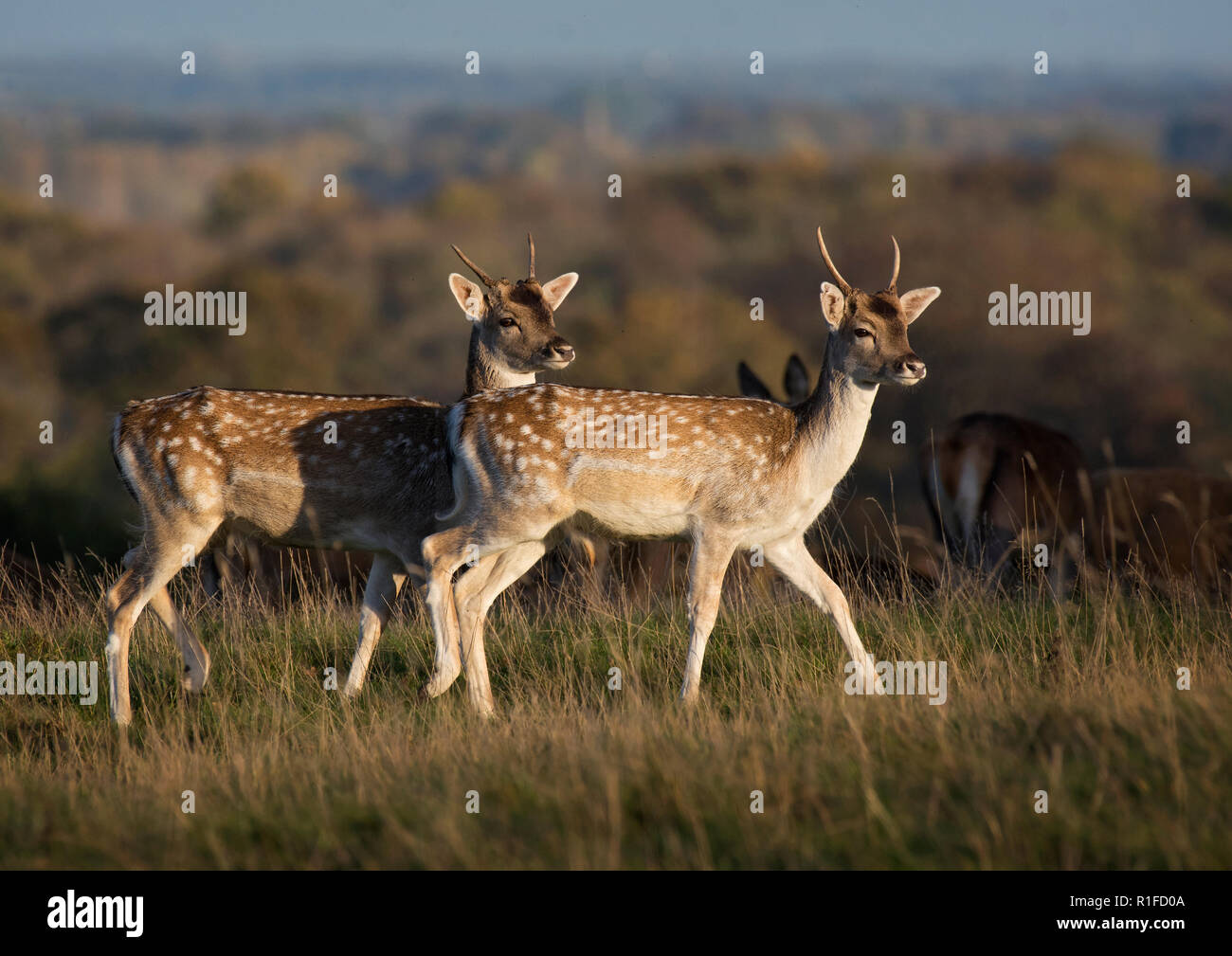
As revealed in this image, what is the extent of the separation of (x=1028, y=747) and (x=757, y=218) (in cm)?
4874

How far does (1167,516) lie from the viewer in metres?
11.2

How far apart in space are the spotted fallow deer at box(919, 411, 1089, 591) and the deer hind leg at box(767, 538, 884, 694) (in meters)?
3.54

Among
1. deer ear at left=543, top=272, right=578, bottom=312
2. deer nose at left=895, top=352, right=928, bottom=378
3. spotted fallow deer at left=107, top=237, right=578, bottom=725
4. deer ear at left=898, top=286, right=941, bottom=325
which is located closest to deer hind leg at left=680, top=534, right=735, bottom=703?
deer nose at left=895, top=352, right=928, bottom=378

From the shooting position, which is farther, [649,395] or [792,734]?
[649,395]

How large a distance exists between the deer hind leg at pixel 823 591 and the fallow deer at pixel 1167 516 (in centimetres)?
364

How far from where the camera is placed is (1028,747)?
5055mm

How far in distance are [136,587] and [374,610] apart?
3.48 feet

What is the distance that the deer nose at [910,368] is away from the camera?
6566mm

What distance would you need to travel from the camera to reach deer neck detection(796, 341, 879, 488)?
22.1 feet

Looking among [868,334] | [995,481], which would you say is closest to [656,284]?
[995,481]

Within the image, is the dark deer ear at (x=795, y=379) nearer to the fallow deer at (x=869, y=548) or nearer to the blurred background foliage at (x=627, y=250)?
the fallow deer at (x=869, y=548)

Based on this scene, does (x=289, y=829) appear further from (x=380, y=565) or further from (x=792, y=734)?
(x=380, y=565)

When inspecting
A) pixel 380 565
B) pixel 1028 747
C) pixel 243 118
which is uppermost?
pixel 243 118
